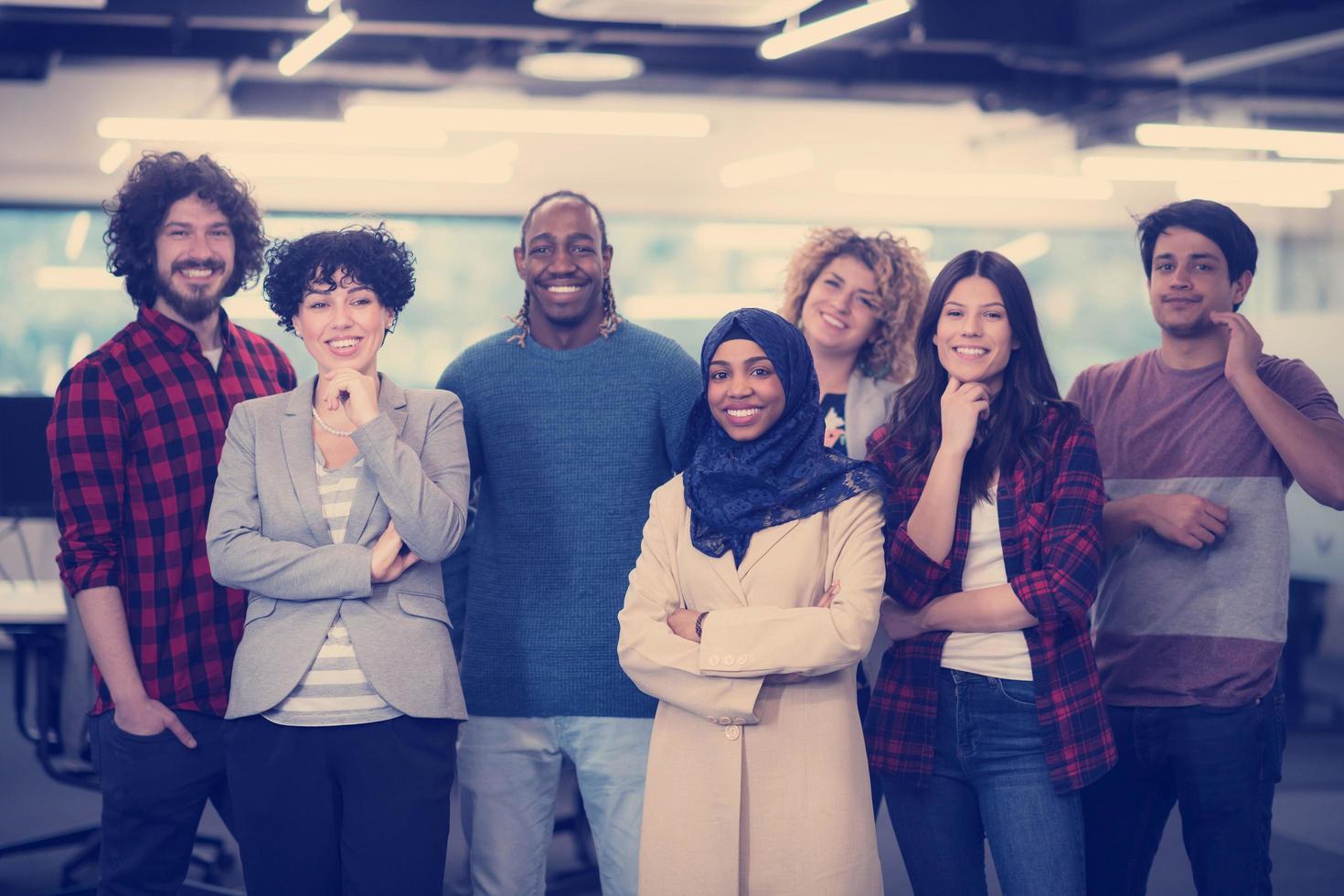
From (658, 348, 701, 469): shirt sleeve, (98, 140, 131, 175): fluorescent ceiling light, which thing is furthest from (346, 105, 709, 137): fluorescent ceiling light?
(658, 348, 701, 469): shirt sleeve

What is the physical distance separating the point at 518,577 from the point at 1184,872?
257 centimetres

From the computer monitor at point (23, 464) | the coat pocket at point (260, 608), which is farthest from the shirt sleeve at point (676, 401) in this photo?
the computer monitor at point (23, 464)

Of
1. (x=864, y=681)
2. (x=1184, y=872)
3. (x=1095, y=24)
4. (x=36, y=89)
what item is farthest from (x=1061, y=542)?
(x=36, y=89)

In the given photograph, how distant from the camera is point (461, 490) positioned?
7.64ft

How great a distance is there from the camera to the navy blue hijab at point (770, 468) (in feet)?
7.11

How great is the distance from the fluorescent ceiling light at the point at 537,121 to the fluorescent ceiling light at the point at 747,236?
59cm

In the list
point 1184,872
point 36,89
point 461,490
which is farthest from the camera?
point 36,89

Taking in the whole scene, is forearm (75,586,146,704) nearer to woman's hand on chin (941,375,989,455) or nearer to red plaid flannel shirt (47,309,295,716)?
red plaid flannel shirt (47,309,295,716)

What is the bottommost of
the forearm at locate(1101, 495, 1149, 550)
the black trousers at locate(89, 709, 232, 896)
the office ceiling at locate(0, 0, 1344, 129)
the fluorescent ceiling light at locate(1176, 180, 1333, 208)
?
the black trousers at locate(89, 709, 232, 896)

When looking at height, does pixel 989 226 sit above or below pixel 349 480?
above

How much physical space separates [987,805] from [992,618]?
32 cm

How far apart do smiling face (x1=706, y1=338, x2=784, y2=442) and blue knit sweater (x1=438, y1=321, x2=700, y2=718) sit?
0.35 m

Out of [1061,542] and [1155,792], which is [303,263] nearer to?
[1061,542]

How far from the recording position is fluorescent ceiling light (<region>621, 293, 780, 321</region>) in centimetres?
801
